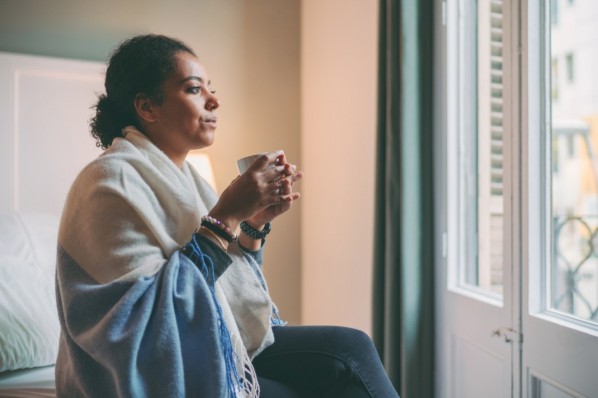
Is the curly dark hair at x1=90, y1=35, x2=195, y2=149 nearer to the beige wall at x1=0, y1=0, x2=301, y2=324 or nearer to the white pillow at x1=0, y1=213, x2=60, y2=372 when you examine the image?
the white pillow at x1=0, y1=213, x2=60, y2=372

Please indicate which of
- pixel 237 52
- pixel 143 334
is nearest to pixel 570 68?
pixel 143 334

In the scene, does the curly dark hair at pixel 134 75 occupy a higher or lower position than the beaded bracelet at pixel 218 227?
higher

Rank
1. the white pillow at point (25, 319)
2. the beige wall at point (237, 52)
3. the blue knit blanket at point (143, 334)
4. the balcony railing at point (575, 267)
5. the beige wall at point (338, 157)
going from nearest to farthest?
the blue knit blanket at point (143, 334) → the balcony railing at point (575, 267) → the white pillow at point (25, 319) → the beige wall at point (338, 157) → the beige wall at point (237, 52)

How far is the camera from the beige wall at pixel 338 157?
2219mm

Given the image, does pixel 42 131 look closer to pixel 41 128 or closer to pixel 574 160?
pixel 41 128

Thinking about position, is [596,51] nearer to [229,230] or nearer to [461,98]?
[461,98]

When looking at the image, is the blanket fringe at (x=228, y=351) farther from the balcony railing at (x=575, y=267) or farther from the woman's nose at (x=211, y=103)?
the balcony railing at (x=575, y=267)

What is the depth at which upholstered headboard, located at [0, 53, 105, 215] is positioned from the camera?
2.33 m

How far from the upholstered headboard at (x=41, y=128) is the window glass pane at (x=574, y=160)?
6.02 feet

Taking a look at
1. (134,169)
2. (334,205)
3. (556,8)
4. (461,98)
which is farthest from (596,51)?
(334,205)

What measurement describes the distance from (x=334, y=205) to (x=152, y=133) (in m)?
1.50

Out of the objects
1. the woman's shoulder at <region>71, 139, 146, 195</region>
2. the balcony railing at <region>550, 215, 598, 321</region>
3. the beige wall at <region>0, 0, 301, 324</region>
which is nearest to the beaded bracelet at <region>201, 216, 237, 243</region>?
the woman's shoulder at <region>71, 139, 146, 195</region>

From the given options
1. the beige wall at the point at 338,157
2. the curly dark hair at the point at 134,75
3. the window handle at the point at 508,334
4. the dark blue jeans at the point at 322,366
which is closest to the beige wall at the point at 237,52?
the beige wall at the point at 338,157

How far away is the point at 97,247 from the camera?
91 centimetres
